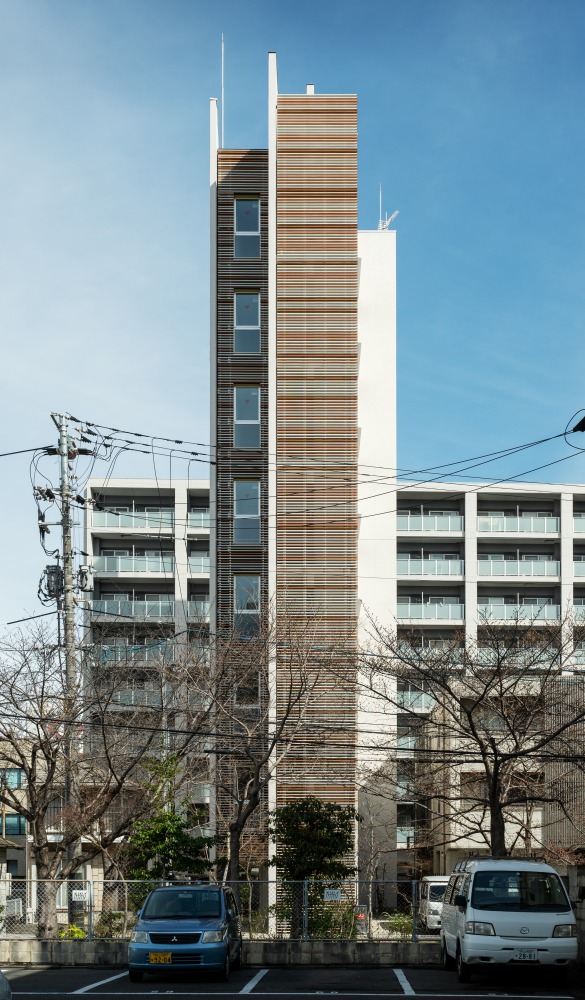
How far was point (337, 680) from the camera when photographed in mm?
39062

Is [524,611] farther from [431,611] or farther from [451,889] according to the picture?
[451,889]

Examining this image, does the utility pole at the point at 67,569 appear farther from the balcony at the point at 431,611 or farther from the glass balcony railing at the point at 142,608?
the balcony at the point at 431,611

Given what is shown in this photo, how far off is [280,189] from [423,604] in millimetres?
22293

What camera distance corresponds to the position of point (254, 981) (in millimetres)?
19859

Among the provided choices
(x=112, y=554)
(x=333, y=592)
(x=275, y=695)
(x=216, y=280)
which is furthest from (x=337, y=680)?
(x=112, y=554)

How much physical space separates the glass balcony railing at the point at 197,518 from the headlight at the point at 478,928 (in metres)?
47.2

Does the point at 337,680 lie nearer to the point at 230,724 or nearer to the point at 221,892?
the point at 230,724

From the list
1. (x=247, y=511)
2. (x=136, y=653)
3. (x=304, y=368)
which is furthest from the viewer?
(x=247, y=511)

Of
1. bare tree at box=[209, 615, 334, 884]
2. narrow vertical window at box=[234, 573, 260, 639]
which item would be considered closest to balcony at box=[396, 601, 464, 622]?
narrow vertical window at box=[234, 573, 260, 639]

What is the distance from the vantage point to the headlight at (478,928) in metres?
18.3

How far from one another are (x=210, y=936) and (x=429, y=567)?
43.8 meters

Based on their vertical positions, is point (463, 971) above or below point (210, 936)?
below

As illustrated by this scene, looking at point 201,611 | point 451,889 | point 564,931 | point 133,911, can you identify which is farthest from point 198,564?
point 564,931

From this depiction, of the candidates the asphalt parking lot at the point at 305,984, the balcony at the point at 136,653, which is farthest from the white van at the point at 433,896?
the asphalt parking lot at the point at 305,984
